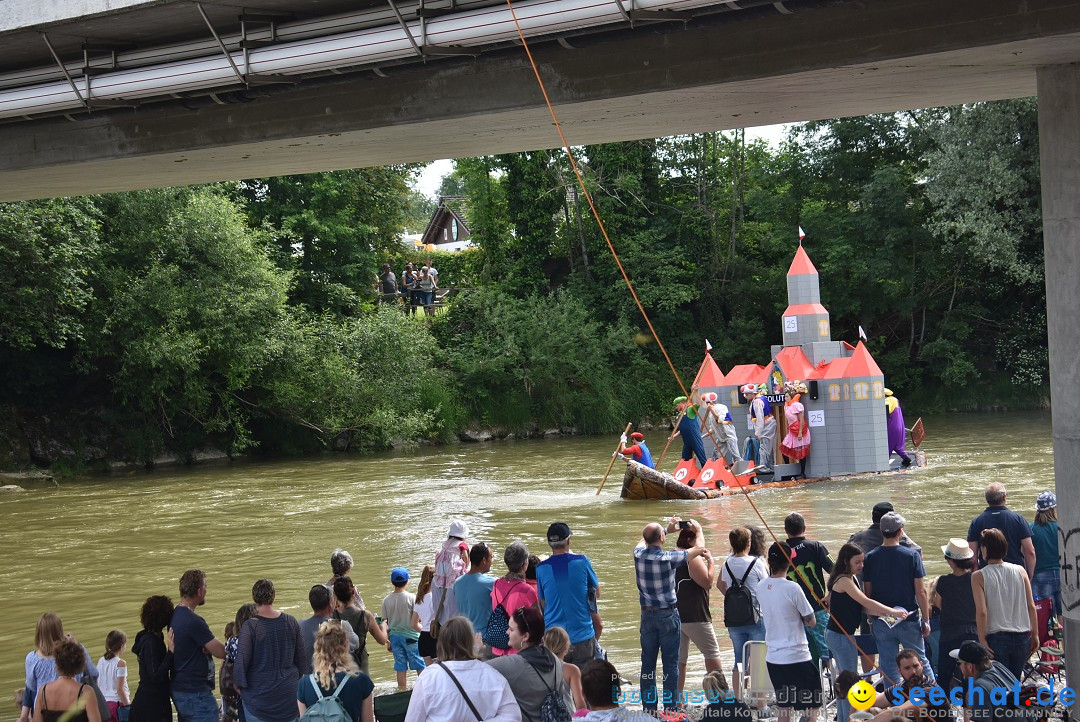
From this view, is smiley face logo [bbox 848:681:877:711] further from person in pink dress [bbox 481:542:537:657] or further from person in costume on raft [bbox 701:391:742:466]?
person in costume on raft [bbox 701:391:742:466]

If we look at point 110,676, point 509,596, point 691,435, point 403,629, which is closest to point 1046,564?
point 509,596

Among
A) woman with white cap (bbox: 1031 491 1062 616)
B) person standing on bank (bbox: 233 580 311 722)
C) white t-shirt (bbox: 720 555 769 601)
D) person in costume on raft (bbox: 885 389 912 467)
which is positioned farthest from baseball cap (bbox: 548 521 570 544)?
person in costume on raft (bbox: 885 389 912 467)

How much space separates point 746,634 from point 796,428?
1686 centimetres

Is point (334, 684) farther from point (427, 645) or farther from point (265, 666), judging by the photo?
point (427, 645)

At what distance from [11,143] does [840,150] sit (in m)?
38.9

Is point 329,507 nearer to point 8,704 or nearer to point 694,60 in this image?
point 8,704

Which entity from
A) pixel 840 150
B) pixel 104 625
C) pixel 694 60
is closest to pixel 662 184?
pixel 840 150

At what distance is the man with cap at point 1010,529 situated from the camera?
8.84m

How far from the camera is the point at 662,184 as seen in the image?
49438 mm

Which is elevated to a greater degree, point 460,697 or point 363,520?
point 460,697

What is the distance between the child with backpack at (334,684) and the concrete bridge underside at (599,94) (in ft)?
15.7

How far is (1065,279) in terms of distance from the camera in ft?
27.2

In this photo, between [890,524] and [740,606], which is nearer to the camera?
[890,524]

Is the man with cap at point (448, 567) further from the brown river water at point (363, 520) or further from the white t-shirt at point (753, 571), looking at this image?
the brown river water at point (363, 520)
